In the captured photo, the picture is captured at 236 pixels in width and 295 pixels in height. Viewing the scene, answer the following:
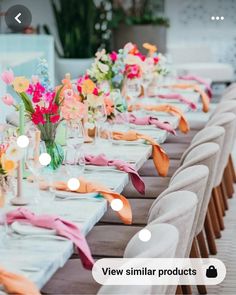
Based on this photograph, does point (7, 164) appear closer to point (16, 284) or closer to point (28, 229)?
point (28, 229)

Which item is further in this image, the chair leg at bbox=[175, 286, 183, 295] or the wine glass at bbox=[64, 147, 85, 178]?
the chair leg at bbox=[175, 286, 183, 295]

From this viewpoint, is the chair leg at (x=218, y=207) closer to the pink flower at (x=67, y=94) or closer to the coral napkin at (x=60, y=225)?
the pink flower at (x=67, y=94)

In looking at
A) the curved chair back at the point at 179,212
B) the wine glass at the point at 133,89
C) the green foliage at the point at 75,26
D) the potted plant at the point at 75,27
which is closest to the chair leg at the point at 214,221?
the wine glass at the point at 133,89

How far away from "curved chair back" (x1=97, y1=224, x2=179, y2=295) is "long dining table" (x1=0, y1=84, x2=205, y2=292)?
0.63 feet

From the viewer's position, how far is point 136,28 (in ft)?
34.8

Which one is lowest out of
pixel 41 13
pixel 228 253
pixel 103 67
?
pixel 41 13

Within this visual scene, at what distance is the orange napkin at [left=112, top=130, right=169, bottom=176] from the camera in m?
3.88

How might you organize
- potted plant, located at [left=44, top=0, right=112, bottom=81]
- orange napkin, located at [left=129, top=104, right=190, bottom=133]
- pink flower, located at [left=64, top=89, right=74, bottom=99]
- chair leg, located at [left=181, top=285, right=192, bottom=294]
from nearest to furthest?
pink flower, located at [left=64, top=89, right=74, bottom=99], chair leg, located at [left=181, top=285, right=192, bottom=294], orange napkin, located at [left=129, top=104, right=190, bottom=133], potted plant, located at [left=44, top=0, right=112, bottom=81]

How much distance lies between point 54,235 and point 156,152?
5.31ft

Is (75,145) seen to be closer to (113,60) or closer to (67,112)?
(67,112)

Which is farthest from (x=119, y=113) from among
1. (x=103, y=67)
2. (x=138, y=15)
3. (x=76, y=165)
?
(x=138, y=15)

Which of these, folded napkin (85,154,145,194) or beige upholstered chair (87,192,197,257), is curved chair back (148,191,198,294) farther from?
folded napkin (85,154,145,194)

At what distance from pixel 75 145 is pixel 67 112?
0.15 metres

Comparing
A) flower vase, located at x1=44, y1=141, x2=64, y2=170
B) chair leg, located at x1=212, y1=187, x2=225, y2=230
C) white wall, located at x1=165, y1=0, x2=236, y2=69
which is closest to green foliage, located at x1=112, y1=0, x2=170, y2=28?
→ white wall, located at x1=165, y1=0, x2=236, y2=69
